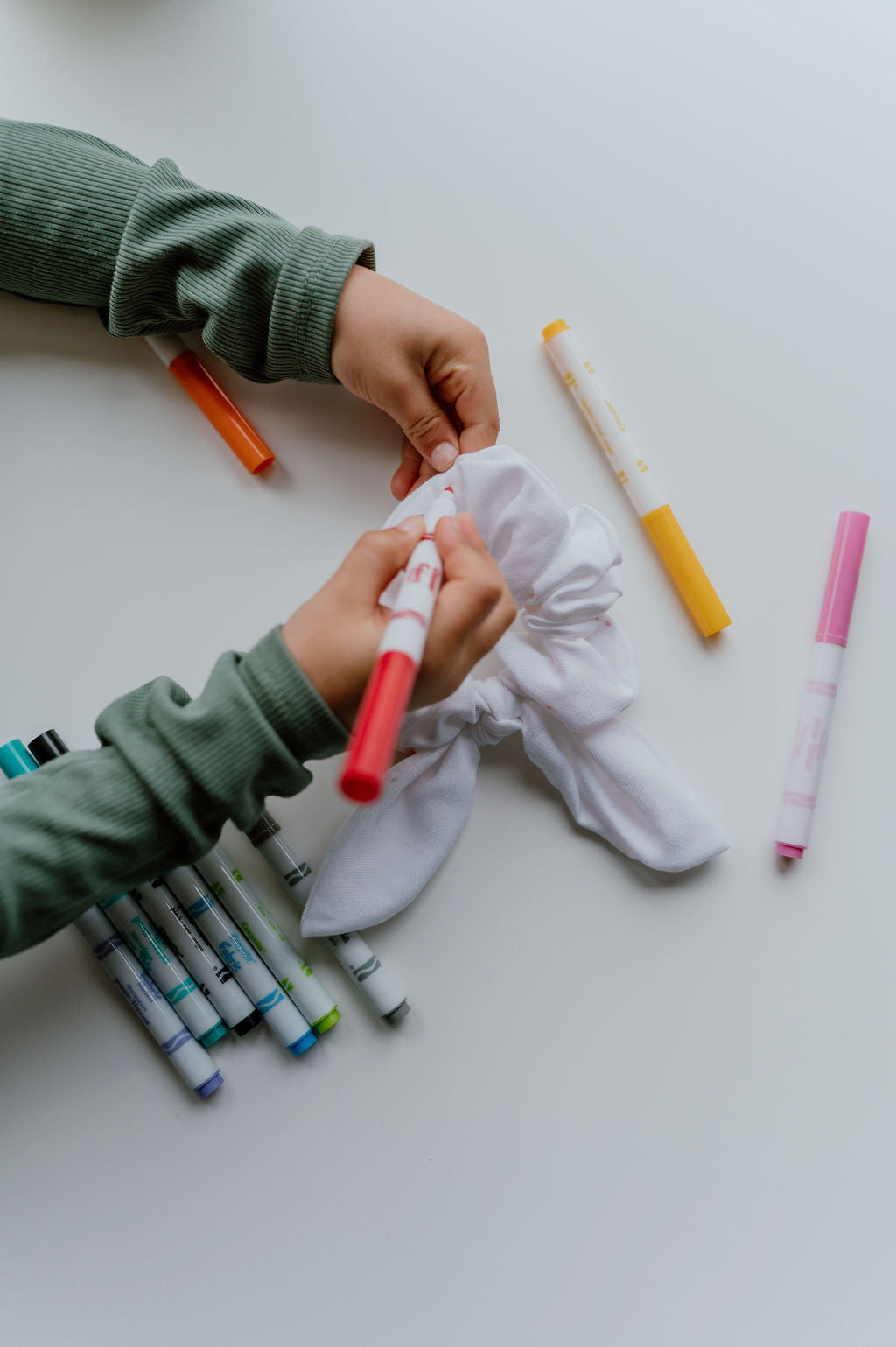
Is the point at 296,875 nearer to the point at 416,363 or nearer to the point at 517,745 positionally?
the point at 517,745

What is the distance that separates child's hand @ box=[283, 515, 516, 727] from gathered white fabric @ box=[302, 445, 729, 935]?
0.12m

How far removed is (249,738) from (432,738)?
19 centimetres

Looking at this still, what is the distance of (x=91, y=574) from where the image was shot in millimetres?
775

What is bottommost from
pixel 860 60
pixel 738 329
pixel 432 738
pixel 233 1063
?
pixel 233 1063

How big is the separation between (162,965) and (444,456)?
1.57 ft

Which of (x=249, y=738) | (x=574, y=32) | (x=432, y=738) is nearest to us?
(x=249, y=738)

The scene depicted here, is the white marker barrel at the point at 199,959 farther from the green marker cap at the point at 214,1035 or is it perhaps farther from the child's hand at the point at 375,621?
the child's hand at the point at 375,621

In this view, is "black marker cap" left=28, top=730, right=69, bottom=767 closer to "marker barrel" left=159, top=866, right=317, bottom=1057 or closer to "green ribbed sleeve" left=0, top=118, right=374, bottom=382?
"marker barrel" left=159, top=866, right=317, bottom=1057

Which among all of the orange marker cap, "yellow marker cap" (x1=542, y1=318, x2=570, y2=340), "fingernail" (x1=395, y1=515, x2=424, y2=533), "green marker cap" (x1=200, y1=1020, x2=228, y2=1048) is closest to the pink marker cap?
"yellow marker cap" (x1=542, y1=318, x2=570, y2=340)

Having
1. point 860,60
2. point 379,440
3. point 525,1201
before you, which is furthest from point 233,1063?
point 860,60

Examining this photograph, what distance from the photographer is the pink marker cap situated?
2.57 feet

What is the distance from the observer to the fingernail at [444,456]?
72cm

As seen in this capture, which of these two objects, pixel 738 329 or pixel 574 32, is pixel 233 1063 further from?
pixel 574 32

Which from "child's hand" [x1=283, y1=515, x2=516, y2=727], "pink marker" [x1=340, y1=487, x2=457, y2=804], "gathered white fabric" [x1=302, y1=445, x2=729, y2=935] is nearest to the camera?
"pink marker" [x1=340, y1=487, x2=457, y2=804]
